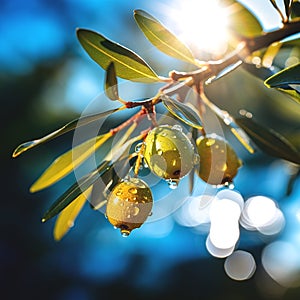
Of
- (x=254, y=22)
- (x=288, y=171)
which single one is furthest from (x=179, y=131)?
(x=288, y=171)

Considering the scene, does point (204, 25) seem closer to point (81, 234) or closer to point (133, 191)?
point (133, 191)

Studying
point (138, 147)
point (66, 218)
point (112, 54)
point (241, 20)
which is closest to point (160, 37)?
point (112, 54)

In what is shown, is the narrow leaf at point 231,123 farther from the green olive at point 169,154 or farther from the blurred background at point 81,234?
the blurred background at point 81,234

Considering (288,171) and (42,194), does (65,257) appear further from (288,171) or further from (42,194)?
(288,171)

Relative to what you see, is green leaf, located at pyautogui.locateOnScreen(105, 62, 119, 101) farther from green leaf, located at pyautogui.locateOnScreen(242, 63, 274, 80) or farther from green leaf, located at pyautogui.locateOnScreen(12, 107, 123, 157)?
green leaf, located at pyautogui.locateOnScreen(242, 63, 274, 80)

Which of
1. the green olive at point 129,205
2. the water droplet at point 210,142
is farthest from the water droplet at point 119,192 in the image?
the water droplet at point 210,142

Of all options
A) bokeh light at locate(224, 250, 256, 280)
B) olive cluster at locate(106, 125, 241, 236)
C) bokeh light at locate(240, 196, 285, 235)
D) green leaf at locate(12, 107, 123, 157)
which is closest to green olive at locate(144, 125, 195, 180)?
olive cluster at locate(106, 125, 241, 236)
